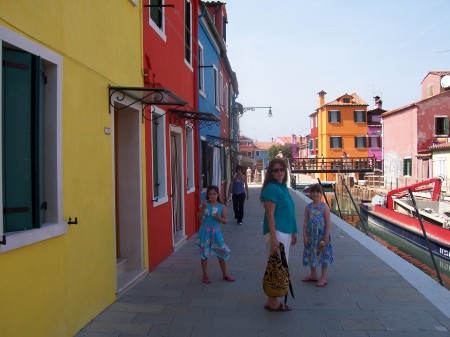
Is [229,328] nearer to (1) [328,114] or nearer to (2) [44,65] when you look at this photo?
(2) [44,65]

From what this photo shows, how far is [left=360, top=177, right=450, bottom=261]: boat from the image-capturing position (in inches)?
593

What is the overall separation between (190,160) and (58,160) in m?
7.43

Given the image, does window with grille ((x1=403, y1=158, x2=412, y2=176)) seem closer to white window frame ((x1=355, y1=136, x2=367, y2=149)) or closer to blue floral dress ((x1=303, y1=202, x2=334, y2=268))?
A: white window frame ((x1=355, y1=136, x2=367, y2=149))

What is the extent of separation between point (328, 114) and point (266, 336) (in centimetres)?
5076

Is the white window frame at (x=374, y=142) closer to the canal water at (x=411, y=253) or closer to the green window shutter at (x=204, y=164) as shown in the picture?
the canal water at (x=411, y=253)

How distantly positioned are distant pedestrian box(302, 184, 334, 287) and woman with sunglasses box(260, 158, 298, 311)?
4.19 feet

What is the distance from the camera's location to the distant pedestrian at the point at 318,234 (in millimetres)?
6801

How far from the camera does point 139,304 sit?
5789 millimetres

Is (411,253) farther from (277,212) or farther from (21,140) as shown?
(21,140)

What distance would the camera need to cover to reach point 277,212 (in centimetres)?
551

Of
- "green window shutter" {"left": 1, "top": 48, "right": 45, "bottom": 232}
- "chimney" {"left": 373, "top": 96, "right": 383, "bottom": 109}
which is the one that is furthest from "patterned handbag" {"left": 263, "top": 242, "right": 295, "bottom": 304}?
"chimney" {"left": 373, "top": 96, "right": 383, "bottom": 109}

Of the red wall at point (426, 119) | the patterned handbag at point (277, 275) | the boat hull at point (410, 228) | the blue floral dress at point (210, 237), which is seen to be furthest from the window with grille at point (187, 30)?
the red wall at point (426, 119)

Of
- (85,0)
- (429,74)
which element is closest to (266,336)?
(85,0)

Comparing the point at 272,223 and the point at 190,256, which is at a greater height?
the point at 272,223
